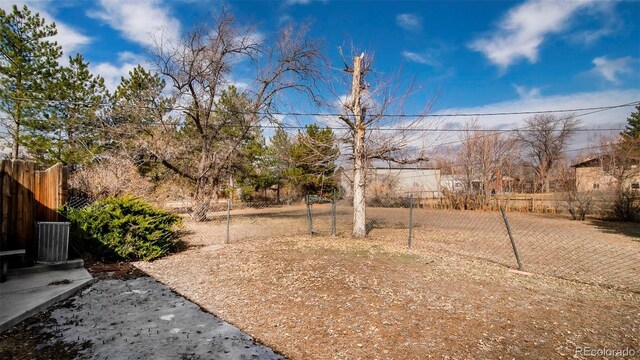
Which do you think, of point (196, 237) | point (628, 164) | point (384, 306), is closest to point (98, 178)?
point (196, 237)

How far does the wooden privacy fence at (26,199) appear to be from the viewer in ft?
16.9

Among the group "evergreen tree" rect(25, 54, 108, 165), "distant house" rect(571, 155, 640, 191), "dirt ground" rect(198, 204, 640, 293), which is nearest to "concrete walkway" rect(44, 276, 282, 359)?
"dirt ground" rect(198, 204, 640, 293)

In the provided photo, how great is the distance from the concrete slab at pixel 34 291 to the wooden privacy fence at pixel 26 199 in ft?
2.64

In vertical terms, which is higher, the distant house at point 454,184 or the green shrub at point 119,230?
the distant house at point 454,184

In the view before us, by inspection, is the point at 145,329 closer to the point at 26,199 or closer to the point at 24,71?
the point at 26,199

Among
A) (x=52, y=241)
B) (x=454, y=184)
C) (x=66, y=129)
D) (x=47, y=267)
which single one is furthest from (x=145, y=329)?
(x=454, y=184)

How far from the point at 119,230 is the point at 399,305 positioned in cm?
563

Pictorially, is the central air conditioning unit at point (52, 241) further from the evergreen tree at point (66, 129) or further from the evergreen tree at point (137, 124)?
the evergreen tree at point (66, 129)

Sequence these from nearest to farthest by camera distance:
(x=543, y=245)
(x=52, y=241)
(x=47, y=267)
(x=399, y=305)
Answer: (x=399, y=305) < (x=47, y=267) < (x=52, y=241) < (x=543, y=245)

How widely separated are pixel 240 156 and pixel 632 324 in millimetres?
15174

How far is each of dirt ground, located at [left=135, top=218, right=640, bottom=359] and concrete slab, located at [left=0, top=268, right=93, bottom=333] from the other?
44.8 inches

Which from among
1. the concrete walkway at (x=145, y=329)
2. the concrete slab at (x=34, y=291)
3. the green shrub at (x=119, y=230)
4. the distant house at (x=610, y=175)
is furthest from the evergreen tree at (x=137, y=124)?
the distant house at (x=610, y=175)

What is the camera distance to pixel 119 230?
6.36 m

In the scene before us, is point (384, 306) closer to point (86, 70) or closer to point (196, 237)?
point (196, 237)
